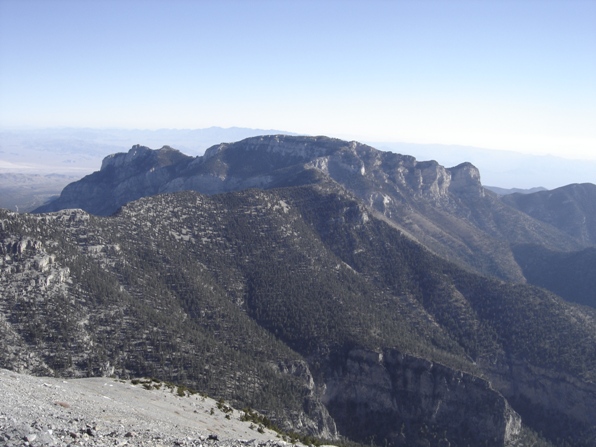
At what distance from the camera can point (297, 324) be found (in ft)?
368

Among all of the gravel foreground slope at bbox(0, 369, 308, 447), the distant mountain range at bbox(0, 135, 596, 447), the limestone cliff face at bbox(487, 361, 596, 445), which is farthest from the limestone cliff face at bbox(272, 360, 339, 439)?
the limestone cliff face at bbox(487, 361, 596, 445)

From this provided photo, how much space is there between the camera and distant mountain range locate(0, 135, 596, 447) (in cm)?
8525

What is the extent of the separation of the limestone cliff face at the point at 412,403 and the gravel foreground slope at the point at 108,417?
4964 centimetres

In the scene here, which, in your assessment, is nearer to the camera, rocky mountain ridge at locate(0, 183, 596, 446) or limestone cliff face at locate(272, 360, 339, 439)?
limestone cliff face at locate(272, 360, 339, 439)

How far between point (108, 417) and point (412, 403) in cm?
A: 8040

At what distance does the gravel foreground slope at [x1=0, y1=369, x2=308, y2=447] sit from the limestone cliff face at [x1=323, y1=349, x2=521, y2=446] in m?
49.6

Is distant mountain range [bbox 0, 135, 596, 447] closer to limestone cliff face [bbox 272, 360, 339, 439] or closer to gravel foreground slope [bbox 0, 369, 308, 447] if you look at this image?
limestone cliff face [bbox 272, 360, 339, 439]

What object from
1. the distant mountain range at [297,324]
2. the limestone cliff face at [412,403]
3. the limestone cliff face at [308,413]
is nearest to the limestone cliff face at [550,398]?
the distant mountain range at [297,324]

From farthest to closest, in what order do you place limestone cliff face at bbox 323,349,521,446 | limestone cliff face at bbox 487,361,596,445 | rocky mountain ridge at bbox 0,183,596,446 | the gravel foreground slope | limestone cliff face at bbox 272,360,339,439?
1. limestone cliff face at bbox 487,361,596,445
2. limestone cliff face at bbox 323,349,521,446
3. rocky mountain ridge at bbox 0,183,596,446
4. limestone cliff face at bbox 272,360,339,439
5. the gravel foreground slope

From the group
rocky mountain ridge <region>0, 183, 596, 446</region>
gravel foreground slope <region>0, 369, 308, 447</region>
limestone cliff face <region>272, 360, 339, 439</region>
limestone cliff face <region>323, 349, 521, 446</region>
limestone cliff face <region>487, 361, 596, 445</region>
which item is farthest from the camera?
limestone cliff face <region>487, 361, 596, 445</region>

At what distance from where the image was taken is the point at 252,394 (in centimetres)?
8431

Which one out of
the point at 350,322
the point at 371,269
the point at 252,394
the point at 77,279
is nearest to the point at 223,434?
the point at 252,394

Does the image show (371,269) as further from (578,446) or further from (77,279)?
(77,279)

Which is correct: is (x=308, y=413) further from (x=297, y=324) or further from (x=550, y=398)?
(x=550, y=398)
